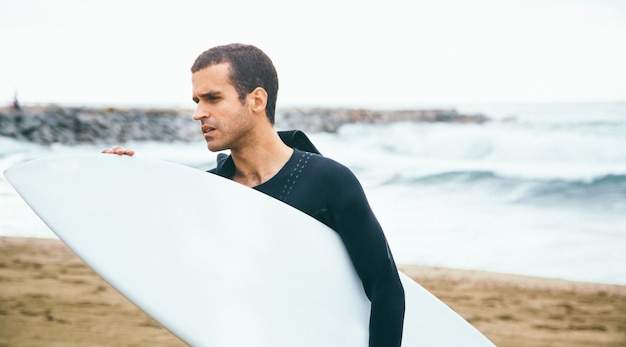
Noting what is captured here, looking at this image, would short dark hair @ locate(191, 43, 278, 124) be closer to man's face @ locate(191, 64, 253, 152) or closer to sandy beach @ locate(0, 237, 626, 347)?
man's face @ locate(191, 64, 253, 152)

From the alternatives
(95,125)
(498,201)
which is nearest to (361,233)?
(498,201)

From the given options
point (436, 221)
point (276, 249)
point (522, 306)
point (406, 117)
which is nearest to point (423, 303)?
point (276, 249)

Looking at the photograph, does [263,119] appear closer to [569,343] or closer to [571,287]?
[569,343]

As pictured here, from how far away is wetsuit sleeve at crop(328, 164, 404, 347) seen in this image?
3.54ft

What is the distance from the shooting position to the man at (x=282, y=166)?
1086 millimetres

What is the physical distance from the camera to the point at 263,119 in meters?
1.19

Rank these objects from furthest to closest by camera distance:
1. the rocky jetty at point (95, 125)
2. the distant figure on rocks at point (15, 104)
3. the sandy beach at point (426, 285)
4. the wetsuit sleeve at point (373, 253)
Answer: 1. the distant figure on rocks at point (15, 104)
2. the rocky jetty at point (95, 125)
3. the sandy beach at point (426, 285)
4. the wetsuit sleeve at point (373, 253)

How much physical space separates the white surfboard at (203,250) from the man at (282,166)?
0.22ft

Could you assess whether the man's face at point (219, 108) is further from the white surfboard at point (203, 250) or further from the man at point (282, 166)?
the white surfboard at point (203, 250)

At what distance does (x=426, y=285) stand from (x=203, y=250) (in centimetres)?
392

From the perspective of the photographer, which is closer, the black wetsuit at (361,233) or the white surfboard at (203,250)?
the black wetsuit at (361,233)

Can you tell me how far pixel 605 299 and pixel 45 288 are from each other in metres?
3.83

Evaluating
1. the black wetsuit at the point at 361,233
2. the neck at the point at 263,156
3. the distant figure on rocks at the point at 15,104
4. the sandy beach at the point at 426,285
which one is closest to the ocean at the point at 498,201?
the sandy beach at the point at 426,285

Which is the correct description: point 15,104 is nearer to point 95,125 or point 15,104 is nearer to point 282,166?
point 95,125
